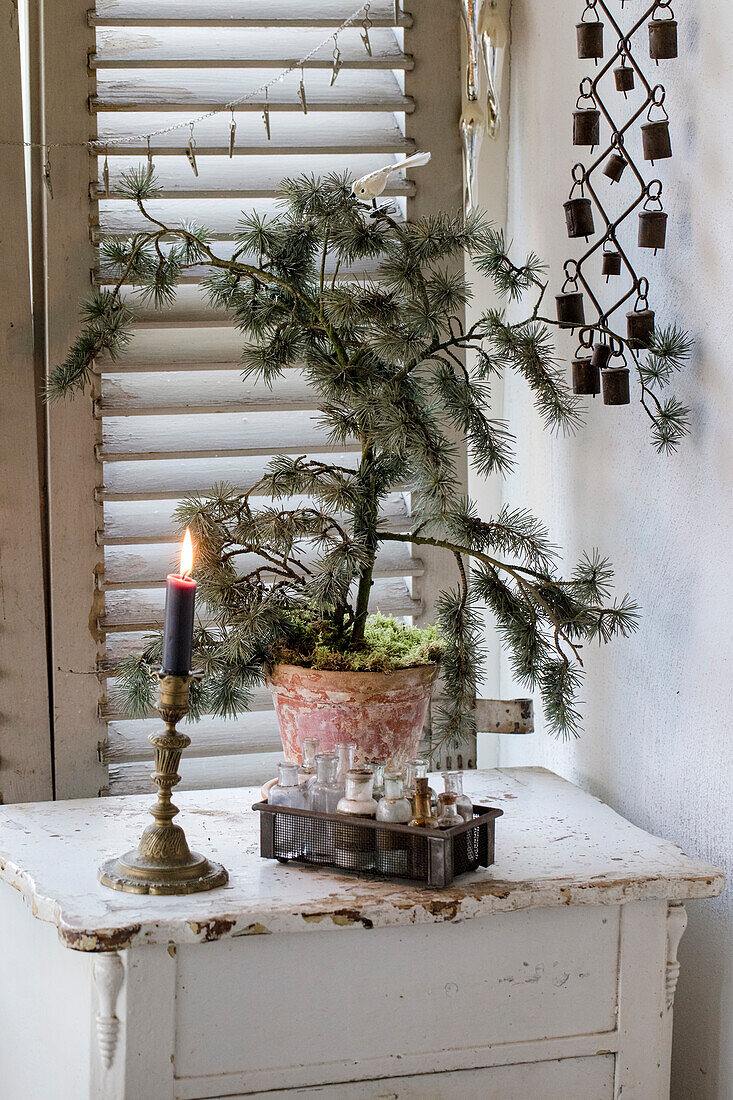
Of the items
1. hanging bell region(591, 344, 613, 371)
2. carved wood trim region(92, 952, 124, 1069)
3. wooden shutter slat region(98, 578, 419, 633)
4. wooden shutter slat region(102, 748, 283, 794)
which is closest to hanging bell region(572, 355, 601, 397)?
hanging bell region(591, 344, 613, 371)

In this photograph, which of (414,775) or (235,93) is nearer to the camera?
Answer: (414,775)

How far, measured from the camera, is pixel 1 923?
134 centimetres

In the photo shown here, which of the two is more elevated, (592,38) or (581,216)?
(592,38)

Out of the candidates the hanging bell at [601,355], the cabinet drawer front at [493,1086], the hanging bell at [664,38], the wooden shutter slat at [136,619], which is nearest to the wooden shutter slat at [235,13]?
the hanging bell at [664,38]

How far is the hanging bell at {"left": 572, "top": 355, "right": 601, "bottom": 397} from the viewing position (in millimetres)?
1438

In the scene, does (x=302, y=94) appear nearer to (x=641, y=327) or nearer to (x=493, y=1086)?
(x=641, y=327)

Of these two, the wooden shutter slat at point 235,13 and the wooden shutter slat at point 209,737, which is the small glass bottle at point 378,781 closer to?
the wooden shutter slat at point 209,737

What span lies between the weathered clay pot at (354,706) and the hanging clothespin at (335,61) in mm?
811

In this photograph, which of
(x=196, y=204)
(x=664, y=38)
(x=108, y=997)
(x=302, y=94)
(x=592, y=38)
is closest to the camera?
(x=108, y=997)

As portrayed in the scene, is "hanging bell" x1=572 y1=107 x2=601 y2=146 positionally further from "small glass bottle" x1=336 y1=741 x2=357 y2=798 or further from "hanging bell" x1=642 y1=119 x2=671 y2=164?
"small glass bottle" x1=336 y1=741 x2=357 y2=798

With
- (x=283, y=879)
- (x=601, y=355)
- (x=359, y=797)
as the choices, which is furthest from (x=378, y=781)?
(x=601, y=355)

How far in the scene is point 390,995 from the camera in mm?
1140

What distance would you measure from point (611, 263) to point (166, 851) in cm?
86

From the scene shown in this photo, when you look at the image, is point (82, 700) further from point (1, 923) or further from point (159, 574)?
point (1, 923)
